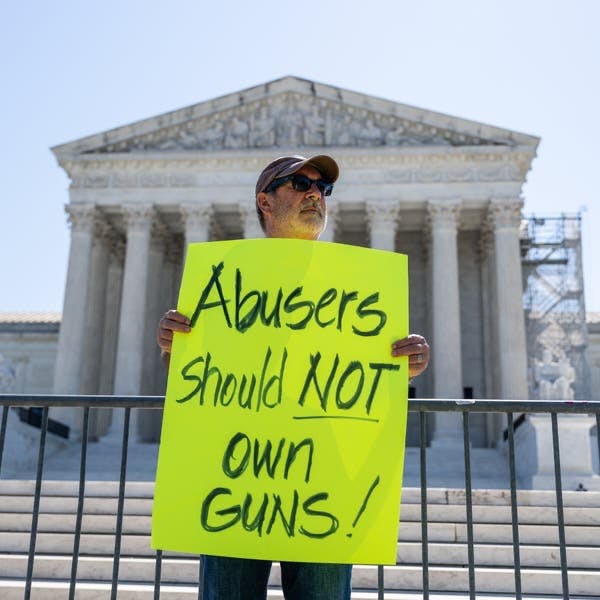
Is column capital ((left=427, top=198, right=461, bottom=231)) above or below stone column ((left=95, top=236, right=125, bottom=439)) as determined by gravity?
above

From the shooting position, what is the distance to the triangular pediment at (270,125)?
3616 cm

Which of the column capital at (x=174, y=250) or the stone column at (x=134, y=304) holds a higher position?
the column capital at (x=174, y=250)

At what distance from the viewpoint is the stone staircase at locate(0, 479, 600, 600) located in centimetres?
1053

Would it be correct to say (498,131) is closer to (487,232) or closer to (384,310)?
(487,232)

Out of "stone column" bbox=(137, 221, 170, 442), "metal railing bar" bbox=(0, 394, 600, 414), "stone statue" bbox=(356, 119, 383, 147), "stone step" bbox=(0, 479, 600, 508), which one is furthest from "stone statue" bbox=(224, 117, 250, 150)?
"metal railing bar" bbox=(0, 394, 600, 414)

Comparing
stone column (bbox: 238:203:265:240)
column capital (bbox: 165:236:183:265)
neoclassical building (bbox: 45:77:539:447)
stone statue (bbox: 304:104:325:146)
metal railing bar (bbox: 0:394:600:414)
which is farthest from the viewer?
column capital (bbox: 165:236:183:265)

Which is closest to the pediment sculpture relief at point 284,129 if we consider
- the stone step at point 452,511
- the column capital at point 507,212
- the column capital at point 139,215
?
the column capital at point 139,215

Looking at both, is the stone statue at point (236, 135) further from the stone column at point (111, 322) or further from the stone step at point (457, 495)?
the stone step at point (457, 495)

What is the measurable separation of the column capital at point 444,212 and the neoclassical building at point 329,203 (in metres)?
0.05

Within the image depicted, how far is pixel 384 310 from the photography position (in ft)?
12.0

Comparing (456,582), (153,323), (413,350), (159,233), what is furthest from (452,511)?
(159,233)

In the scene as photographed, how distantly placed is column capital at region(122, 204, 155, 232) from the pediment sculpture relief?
3099 millimetres

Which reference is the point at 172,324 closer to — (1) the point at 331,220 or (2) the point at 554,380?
(2) the point at 554,380

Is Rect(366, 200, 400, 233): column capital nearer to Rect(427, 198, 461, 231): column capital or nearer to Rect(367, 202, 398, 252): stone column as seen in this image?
Rect(367, 202, 398, 252): stone column
